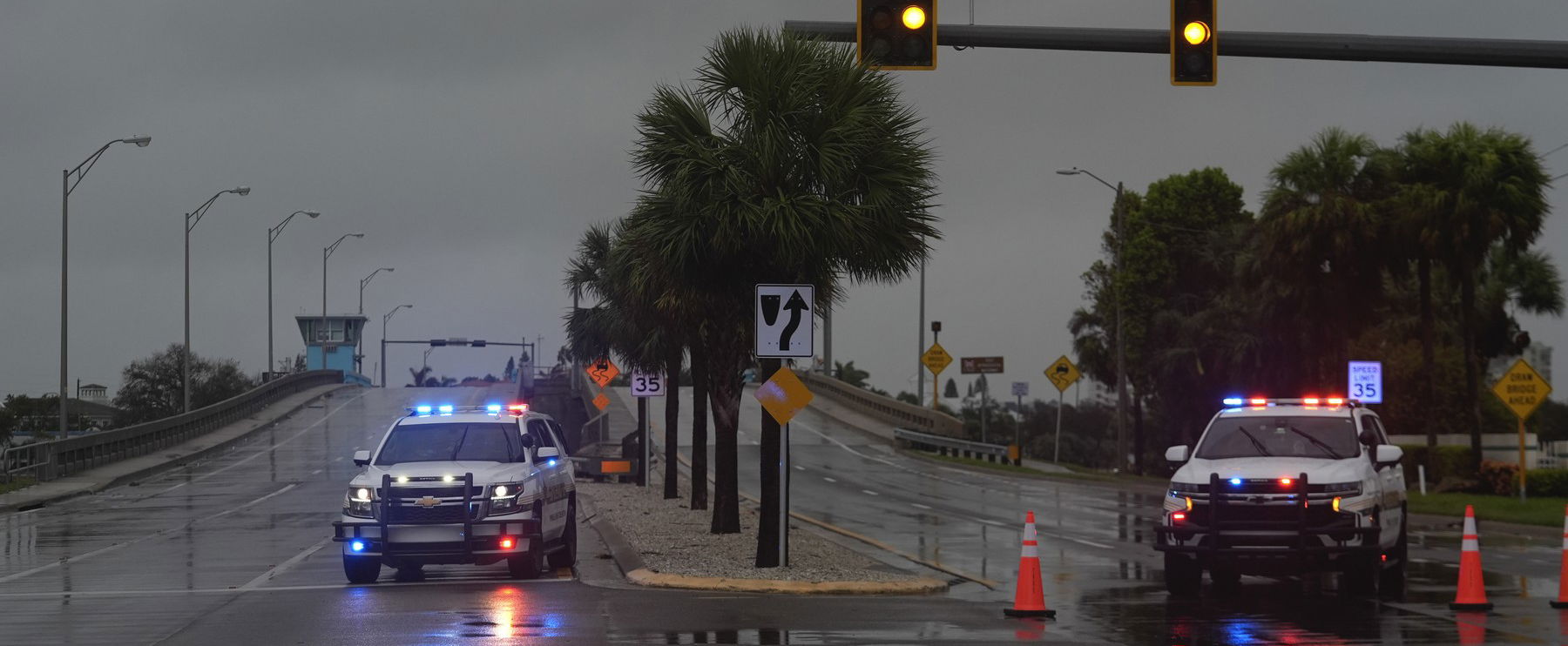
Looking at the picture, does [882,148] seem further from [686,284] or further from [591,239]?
[591,239]

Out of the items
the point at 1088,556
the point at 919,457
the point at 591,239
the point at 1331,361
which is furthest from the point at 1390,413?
the point at 1088,556

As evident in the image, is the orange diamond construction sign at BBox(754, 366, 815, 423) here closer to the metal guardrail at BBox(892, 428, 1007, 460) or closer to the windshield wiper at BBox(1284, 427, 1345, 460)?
the windshield wiper at BBox(1284, 427, 1345, 460)

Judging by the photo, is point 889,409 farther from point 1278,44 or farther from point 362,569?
point 1278,44

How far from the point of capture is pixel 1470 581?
14.9m

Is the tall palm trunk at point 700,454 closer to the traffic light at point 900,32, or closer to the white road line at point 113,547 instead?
the white road line at point 113,547

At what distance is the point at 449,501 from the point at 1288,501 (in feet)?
28.2

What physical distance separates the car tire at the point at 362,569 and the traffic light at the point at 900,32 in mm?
7575

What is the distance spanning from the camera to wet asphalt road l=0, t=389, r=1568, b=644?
42.2ft

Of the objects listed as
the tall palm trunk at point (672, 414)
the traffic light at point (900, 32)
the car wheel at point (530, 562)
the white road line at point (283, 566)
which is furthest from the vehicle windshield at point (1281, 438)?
the tall palm trunk at point (672, 414)

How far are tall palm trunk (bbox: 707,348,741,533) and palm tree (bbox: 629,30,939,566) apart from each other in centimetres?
518

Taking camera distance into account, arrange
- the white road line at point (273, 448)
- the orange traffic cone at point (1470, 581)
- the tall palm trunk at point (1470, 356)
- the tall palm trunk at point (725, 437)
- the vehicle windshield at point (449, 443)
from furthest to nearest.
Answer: the white road line at point (273, 448), the tall palm trunk at point (1470, 356), the tall palm trunk at point (725, 437), the vehicle windshield at point (449, 443), the orange traffic cone at point (1470, 581)

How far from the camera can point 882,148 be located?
58.9 feet

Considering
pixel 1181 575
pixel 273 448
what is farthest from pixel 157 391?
pixel 1181 575

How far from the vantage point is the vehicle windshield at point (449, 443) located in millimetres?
18125
